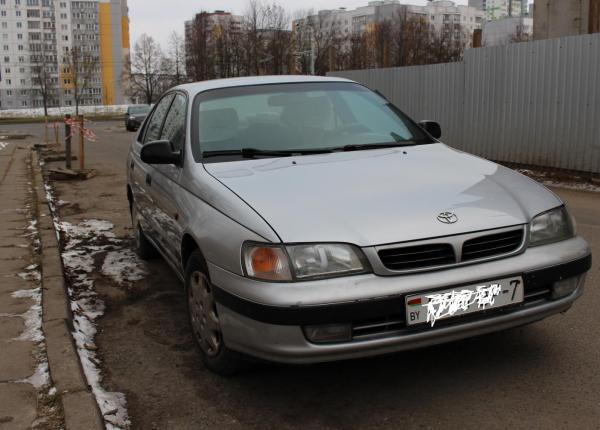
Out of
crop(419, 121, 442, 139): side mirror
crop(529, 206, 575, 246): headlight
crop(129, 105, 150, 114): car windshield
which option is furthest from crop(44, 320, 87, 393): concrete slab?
crop(129, 105, 150, 114): car windshield

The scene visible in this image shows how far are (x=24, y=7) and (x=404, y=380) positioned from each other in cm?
12571

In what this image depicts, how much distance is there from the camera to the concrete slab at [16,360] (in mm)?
3426

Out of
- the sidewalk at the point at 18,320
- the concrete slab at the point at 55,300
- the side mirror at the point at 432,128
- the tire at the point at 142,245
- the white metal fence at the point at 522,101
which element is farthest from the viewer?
the white metal fence at the point at 522,101

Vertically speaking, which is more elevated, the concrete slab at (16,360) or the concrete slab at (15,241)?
the concrete slab at (15,241)

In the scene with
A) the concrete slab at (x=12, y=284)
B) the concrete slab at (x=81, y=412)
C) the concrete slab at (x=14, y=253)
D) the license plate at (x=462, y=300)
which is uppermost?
the license plate at (x=462, y=300)

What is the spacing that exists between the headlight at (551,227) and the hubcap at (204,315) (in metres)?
1.58

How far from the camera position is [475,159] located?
395 cm

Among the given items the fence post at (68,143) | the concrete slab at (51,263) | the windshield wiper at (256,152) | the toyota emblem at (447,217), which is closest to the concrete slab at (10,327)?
the concrete slab at (51,263)

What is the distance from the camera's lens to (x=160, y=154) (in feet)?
13.1

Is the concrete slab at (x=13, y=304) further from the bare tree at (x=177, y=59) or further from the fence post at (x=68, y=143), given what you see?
the bare tree at (x=177, y=59)

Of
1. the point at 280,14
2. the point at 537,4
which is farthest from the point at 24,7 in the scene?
the point at 537,4

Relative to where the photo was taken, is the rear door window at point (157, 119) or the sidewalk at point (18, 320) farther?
the rear door window at point (157, 119)

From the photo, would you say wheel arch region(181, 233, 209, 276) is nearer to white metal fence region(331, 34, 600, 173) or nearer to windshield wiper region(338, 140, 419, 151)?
windshield wiper region(338, 140, 419, 151)

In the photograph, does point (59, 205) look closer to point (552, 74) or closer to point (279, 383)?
point (279, 383)
